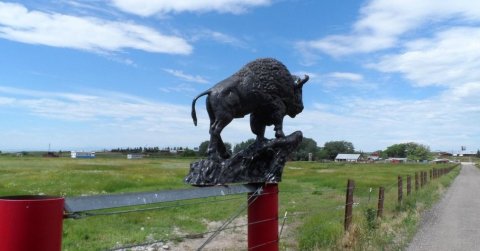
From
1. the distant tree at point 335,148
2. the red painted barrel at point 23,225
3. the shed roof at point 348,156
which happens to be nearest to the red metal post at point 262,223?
the red painted barrel at point 23,225

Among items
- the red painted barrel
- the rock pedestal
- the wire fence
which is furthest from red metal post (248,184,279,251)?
the red painted barrel

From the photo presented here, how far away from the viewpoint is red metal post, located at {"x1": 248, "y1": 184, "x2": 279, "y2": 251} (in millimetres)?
3971

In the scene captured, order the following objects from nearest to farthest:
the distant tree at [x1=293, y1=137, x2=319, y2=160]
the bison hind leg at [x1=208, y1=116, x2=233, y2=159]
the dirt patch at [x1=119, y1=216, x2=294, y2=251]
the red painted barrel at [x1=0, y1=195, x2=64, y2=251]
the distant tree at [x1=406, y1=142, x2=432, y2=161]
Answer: the red painted barrel at [x1=0, y1=195, x2=64, y2=251] < the bison hind leg at [x1=208, y1=116, x2=233, y2=159] < the distant tree at [x1=293, y1=137, x2=319, y2=160] < the dirt patch at [x1=119, y1=216, x2=294, y2=251] < the distant tree at [x1=406, y1=142, x2=432, y2=161]

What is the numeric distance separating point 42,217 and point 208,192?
1805 mm

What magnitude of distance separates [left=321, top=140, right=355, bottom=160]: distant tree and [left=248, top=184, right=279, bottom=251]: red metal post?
12480 centimetres

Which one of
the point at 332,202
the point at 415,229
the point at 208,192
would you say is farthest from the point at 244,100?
the point at 332,202

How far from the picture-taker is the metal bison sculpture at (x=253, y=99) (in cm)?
428

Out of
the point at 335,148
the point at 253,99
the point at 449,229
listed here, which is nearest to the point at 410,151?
the point at 335,148

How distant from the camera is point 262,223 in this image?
398 centimetres

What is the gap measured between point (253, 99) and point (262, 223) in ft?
3.75

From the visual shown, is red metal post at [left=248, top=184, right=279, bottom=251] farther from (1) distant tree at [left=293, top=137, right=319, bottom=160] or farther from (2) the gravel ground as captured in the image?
(2) the gravel ground

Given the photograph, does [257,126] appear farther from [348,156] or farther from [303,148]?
[348,156]

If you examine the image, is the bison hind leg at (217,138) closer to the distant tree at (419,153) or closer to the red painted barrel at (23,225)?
the red painted barrel at (23,225)

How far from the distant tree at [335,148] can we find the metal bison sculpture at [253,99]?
124279mm
